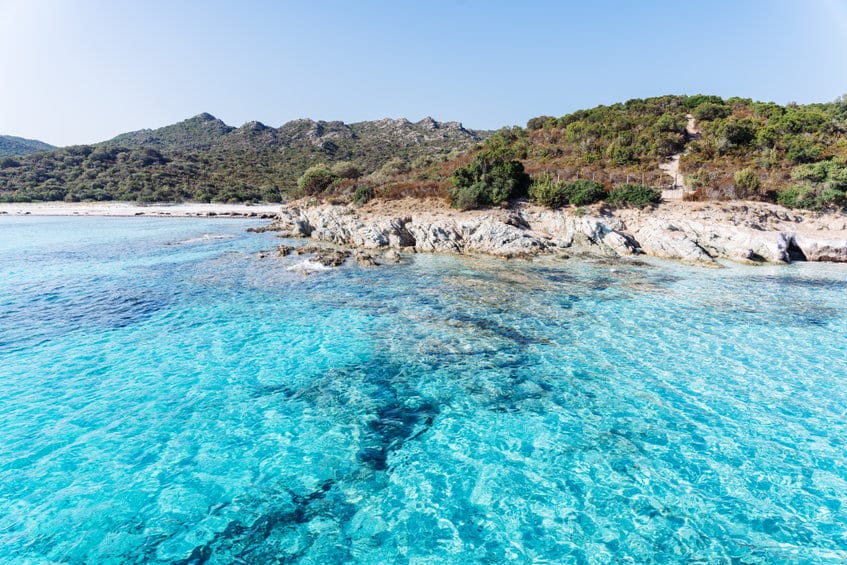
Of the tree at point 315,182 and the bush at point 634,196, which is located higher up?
the tree at point 315,182

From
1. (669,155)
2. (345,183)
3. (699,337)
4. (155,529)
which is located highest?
(669,155)

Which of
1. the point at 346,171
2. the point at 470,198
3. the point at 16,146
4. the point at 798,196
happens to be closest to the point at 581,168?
the point at 470,198

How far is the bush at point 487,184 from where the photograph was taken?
34.6 metres

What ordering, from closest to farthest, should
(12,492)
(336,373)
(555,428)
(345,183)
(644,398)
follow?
(12,492) → (555,428) → (644,398) → (336,373) → (345,183)

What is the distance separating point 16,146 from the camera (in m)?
172

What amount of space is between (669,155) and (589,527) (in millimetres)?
52869

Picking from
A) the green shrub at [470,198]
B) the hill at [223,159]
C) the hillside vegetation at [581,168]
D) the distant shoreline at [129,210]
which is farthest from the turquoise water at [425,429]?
the distant shoreline at [129,210]

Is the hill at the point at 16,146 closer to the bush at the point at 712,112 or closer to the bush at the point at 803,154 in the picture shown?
the bush at the point at 712,112

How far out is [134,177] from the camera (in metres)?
→ 90.4

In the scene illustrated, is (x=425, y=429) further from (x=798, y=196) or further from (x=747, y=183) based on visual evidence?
(x=798, y=196)

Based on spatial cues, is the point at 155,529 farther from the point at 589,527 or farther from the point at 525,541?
the point at 589,527

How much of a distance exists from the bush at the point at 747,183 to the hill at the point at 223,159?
37633 mm

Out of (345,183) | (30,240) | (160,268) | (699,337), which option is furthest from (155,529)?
(30,240)

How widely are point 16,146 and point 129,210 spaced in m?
175
